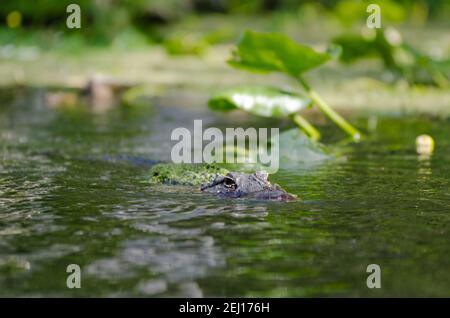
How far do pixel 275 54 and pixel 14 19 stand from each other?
7.86 meters

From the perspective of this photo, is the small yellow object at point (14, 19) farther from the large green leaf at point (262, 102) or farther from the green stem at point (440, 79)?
the large green leaf at point (262, 102)

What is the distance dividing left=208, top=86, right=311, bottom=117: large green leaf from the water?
48 cm

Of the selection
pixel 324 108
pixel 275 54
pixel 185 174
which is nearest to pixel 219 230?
pixel 185 174

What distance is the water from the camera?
298 cm

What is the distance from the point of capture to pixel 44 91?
9.48m

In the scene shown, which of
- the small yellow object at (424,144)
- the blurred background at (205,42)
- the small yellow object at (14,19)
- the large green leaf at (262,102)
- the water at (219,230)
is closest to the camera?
the water at (219,230)

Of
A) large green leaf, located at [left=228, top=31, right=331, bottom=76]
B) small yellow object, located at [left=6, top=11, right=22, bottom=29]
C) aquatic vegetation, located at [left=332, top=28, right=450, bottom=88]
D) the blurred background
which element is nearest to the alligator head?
large green leaf, located at [left=228, top=31, right=331, bottom=76]

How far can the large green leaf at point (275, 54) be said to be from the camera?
5594 mm

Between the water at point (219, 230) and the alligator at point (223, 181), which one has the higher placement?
the alligator at point (223, 181)

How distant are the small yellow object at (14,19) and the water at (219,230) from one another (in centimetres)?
700

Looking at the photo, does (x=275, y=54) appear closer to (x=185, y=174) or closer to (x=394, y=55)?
(x=185, y=174)

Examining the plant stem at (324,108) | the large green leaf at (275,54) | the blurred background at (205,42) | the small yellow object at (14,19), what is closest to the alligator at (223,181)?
the large green leaf at (275,54)
